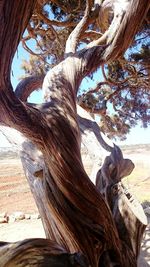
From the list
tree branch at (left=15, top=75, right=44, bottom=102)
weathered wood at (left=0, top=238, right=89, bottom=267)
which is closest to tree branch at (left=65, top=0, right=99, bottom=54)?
tree branch at (left=15, top=75, right=44, bottom=102)

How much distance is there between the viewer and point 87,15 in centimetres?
232

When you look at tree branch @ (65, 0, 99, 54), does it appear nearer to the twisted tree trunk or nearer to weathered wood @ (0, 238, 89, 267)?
the twisted tree trunk

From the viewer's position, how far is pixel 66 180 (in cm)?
129

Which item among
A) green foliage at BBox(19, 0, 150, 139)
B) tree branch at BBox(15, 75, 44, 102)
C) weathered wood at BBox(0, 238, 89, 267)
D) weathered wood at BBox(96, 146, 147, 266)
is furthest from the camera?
green foliage at BBox(19, 0, 150, 139)

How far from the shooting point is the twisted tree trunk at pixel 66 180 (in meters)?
1.07

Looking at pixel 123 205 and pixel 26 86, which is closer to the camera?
pixel 123 205

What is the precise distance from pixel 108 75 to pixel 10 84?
3540mm

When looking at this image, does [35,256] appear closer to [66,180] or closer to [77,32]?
[66,180]

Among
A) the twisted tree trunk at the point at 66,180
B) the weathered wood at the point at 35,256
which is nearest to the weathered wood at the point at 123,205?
the twisted tree trunk at the point at 66,180

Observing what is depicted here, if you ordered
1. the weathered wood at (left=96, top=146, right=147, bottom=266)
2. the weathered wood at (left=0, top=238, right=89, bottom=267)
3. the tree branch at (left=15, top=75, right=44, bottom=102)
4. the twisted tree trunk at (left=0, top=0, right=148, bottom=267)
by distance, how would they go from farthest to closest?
1. the tree branch at (left=15, top=75, right=44, bottom=102)
2. the weathered wood at (left=96, top=146, right=147, bottom=266)
3. the twisted tree trunk at (left=0, top=0, right=148, bottom=267)
4. the weathered wood at (left=0, top=238, right=89, bottom=267)

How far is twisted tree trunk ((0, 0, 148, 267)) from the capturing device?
1073 mm

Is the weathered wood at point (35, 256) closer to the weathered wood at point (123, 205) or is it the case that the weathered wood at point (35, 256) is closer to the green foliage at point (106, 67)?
the weathered wood at point (123, 205)

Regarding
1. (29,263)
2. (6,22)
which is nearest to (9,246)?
(29,263)

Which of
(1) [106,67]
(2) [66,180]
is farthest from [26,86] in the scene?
(1) [106,67]
